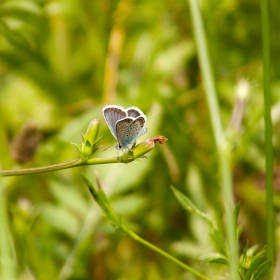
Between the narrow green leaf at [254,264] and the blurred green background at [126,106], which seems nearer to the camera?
the narrow green leaf at [254,264]

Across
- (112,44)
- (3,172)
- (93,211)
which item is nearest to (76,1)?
(112,44)

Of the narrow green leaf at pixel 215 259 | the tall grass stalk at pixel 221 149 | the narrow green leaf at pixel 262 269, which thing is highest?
the tall grass stalk at pixel 221 149

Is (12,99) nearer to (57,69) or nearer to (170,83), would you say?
(57,69)

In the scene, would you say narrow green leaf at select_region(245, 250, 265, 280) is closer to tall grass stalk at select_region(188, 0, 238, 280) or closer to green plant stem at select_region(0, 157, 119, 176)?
tall grass stalk at select_region(188, 0, 238, 280)

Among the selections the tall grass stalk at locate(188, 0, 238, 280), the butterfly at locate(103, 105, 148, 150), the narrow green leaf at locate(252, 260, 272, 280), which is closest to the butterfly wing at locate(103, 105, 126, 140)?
the butterfly at locate(103, 105, 148, 150)

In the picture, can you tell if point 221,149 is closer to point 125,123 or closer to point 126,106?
point 125,123

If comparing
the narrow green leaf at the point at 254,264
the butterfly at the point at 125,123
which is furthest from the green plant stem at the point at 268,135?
the butterfly at the point at 125,123

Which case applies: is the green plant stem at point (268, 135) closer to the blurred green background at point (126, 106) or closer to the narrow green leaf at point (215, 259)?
the narrow green leaf at point (215, 259)
